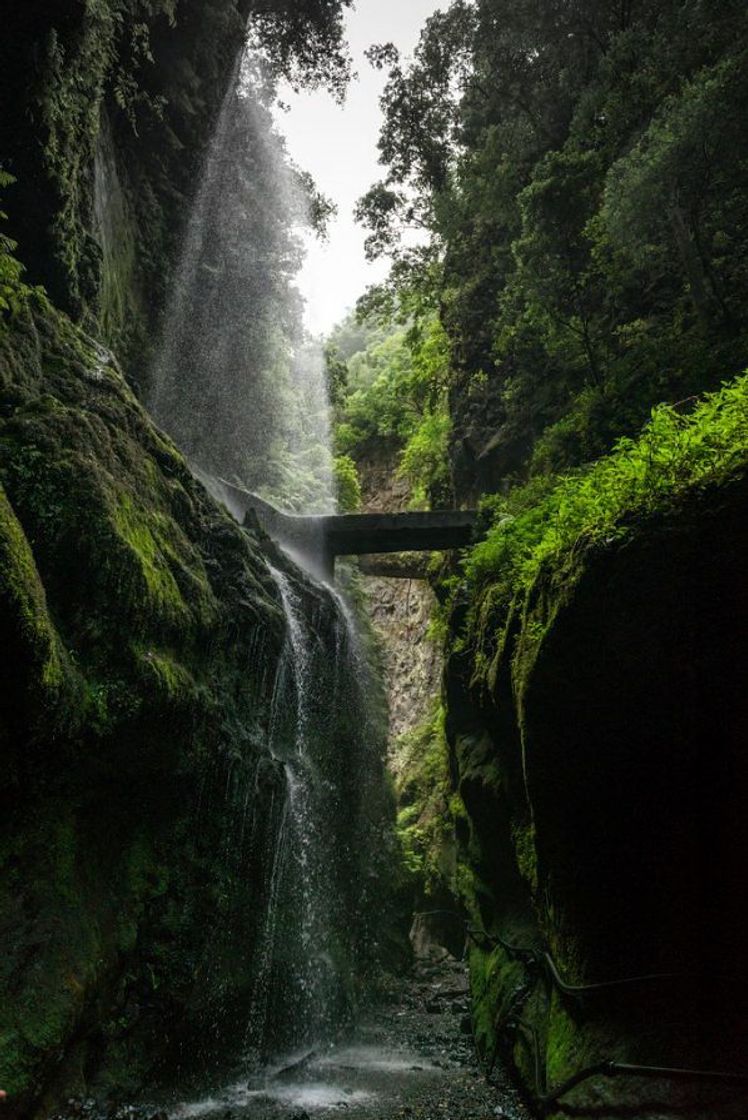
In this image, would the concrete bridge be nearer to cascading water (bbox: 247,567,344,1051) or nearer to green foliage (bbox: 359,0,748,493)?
green foliage (bbox: 359,0,748,493)

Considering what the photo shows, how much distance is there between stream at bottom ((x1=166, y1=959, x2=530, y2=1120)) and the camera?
5984 millimetres

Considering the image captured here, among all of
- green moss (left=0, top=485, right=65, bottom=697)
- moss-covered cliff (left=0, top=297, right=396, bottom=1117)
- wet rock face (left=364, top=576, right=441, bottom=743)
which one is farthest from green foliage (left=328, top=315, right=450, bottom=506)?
green moss (left=0, top=485, right=65, bottom=697)

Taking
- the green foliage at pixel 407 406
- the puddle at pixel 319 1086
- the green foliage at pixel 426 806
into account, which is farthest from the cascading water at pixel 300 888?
the green foliage at pixel 407 406

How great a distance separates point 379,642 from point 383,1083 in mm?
13690

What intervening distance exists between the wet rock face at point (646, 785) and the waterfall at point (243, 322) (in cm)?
1421

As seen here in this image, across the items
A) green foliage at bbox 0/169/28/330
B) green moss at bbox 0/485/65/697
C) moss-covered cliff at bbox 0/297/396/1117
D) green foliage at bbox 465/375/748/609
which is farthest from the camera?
green foliage at bbox 0/169/28/330

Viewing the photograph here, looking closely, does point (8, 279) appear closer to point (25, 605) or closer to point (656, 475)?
point (25, 605)

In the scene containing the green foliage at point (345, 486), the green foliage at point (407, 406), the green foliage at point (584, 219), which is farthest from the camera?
the green foliage at point (345, 486)

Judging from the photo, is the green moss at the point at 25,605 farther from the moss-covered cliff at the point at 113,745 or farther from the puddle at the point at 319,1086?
the puddle at the point at 319,1086

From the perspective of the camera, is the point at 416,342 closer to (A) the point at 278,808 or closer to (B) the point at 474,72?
(B) the point at 474,72

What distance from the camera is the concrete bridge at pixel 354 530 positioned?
1519 cm

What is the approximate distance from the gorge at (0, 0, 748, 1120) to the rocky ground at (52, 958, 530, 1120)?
6 centimetres

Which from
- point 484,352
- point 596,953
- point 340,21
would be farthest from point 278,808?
point 340,21

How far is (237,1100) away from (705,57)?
1747 cm
